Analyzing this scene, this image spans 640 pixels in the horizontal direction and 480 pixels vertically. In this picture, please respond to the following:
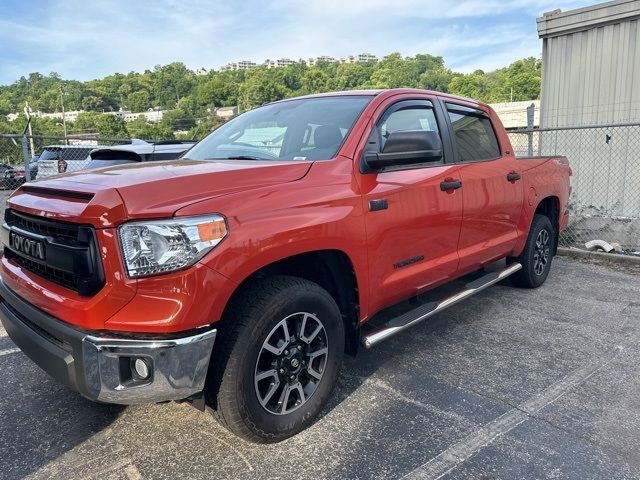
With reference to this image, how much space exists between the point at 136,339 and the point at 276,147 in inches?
64.3

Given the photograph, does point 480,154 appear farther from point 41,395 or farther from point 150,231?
point 41,395

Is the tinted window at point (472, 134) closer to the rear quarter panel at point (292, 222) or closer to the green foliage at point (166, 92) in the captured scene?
the rear quarter panel at point (292, 222)

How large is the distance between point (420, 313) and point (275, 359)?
1.28 metres

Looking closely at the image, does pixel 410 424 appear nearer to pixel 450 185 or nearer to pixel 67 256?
pixel 450 185

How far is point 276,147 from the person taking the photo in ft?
10.9

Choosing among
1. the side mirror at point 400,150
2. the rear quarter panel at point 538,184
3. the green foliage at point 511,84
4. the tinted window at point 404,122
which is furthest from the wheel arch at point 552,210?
the green foliage at point 511,84

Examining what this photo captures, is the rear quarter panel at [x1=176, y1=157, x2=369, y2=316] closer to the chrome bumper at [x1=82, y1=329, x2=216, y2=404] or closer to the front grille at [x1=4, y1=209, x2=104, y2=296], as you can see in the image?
the chrome bumper at [x1=82, y1=329, x2=216, y2=404]

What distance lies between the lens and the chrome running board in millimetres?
3098

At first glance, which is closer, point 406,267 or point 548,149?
point 406,267

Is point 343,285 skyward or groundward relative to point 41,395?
skyward

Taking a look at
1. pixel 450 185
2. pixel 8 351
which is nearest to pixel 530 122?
pixel 450 185

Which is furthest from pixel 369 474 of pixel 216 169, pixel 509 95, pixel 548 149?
pixel 509 95

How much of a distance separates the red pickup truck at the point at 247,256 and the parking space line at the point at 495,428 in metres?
0.70

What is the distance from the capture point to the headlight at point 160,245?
216 centimetres
